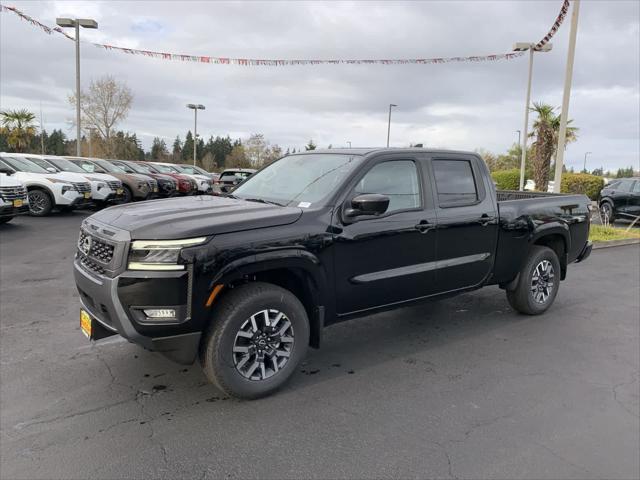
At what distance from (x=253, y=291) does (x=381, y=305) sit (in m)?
1.27

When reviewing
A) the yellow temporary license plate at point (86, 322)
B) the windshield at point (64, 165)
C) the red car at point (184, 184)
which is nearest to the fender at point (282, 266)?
the yellow temporary license plate at point (86, 322)

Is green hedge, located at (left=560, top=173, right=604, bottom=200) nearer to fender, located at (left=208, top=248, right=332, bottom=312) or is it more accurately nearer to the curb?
the curb

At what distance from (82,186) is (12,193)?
3030 mm

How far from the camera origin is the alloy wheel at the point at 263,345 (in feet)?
11.5

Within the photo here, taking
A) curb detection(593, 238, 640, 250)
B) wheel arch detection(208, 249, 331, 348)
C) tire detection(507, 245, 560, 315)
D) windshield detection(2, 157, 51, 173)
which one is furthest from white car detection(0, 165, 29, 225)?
curb detection(593, 238, 640, 250)

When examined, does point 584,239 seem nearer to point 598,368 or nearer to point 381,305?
point 598,368

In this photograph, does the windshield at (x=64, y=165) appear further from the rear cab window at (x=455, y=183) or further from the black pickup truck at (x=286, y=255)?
the rear cab window at (x=455, y=183)

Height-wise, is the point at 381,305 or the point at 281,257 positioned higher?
the point at 281,257

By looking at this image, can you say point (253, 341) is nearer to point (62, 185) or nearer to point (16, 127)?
point (62, 185)

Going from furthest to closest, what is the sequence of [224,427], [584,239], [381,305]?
[584,239], [381,305], [224,427]

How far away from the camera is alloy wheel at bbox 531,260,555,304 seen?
5.71m

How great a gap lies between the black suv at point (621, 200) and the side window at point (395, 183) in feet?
43.9

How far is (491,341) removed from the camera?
196 inches

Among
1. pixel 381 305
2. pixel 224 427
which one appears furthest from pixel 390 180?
pixel 224 427
